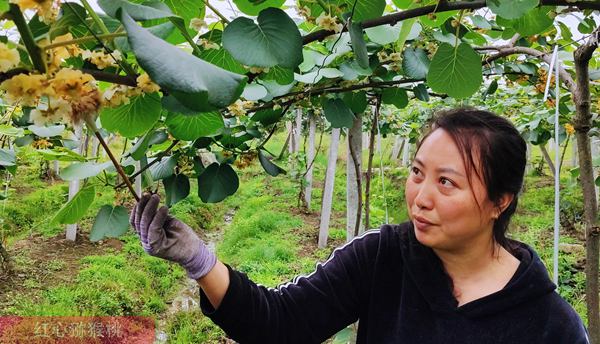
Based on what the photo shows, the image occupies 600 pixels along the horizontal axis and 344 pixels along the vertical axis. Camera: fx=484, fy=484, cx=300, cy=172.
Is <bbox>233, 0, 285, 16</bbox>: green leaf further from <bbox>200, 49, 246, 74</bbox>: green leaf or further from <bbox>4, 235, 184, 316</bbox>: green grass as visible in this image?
<bbox>4, 235, 184, 316</bbox>: green grass

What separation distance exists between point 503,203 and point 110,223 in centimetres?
81

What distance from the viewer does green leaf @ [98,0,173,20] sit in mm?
383

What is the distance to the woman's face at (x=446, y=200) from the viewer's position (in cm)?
93

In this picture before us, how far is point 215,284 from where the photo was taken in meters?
0.96

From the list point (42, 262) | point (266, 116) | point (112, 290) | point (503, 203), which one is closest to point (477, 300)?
point (503, 203)

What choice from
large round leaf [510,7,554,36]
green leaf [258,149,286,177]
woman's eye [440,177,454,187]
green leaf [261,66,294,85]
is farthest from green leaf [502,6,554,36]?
green leaf [258,149,286,177]

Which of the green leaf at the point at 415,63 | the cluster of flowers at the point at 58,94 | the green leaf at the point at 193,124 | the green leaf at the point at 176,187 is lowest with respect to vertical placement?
the green leaf at the point at 176,187

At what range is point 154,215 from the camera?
0.88 metres

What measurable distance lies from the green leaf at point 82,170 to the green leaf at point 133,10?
545 millimetres

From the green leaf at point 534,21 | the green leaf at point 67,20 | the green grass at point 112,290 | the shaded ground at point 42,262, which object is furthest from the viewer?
the shaded ground at point 42,262

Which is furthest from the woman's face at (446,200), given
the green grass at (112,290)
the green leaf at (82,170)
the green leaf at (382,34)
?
the green grass at (112,290)

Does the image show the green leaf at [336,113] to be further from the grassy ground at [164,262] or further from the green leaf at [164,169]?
the grassy ground at [164,262]

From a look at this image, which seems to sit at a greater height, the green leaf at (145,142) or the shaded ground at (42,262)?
the green leaf at (145,142)

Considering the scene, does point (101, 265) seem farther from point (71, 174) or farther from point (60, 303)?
point (71, 174)
